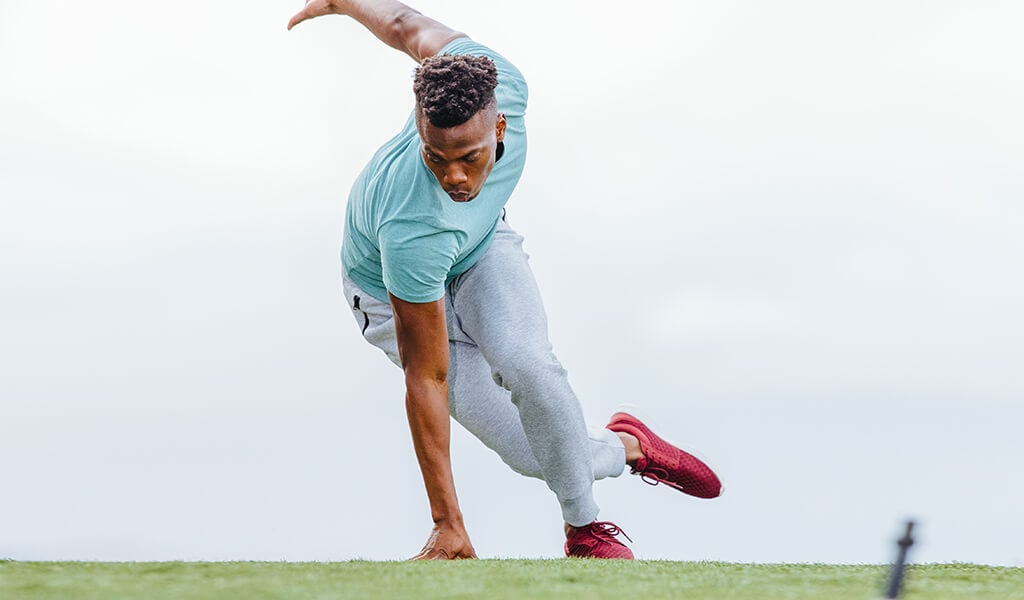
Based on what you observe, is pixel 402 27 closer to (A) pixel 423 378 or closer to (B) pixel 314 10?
(B) pixel 314 10

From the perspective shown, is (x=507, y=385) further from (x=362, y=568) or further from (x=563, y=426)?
(x=362, y=568)

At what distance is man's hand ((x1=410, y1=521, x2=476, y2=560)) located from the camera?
434 centimetres

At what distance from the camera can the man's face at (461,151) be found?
4.02 m

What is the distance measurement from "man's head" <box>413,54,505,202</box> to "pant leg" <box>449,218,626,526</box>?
51 cm

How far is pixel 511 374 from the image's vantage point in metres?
4.50

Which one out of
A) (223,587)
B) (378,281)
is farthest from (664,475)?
(223,587)

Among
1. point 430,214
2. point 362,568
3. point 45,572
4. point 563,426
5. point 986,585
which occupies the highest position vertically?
point 430,214

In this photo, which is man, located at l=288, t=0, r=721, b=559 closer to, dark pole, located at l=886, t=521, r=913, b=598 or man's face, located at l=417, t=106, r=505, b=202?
man's face, located at l=417, t=106, r=505, b=202

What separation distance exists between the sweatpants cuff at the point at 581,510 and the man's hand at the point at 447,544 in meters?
0.54

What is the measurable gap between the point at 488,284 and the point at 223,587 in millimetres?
1766

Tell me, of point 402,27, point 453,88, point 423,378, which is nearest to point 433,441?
point 423,378

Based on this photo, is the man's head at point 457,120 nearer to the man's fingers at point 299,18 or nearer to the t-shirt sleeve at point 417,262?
the t-shirt sleeve at point 417,262

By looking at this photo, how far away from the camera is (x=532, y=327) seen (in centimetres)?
459

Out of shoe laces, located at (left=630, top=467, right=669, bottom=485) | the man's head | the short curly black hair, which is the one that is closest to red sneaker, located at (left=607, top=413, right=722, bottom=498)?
shoe laces, located at (left=630, top=467, right=669, bottom=485)
